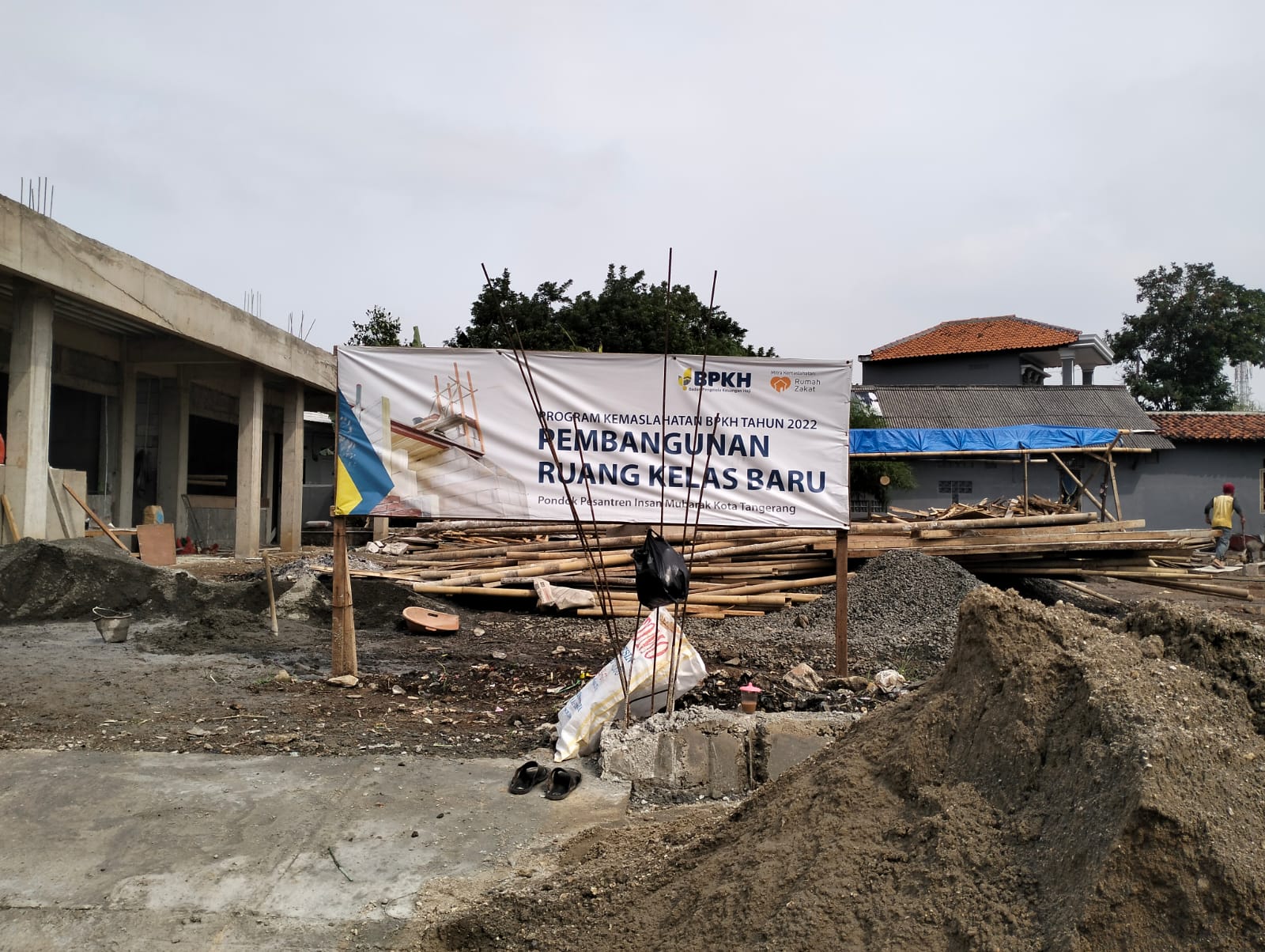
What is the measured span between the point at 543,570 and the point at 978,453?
11.6 m

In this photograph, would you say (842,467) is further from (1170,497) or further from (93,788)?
(1170,497)

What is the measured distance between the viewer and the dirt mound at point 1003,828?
100 inches

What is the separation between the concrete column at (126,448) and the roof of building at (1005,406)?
22277 millimetres

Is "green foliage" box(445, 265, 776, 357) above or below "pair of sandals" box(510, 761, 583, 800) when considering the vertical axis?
above

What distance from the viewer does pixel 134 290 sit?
50.9 feet

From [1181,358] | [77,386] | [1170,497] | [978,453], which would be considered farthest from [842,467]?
[1181,358]

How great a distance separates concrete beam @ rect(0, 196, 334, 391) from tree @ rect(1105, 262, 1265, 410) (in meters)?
38.4

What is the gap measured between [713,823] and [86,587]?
911 centimetres

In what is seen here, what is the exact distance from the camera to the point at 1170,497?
29.2 meters

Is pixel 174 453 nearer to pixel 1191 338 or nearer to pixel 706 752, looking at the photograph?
pixel 706 752

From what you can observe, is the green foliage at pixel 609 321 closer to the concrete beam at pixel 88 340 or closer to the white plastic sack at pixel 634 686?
the concrete beam at pixel 88 340

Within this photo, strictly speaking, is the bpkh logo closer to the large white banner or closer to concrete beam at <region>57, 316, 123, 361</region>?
the large white banner

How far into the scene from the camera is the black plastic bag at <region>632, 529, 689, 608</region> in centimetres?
596

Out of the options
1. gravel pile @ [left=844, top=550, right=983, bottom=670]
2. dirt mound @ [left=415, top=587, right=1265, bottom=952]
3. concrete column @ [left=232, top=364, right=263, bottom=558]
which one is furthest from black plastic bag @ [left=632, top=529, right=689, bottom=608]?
concrete column @ [left=232, top=364, right=263, bottom=558]
